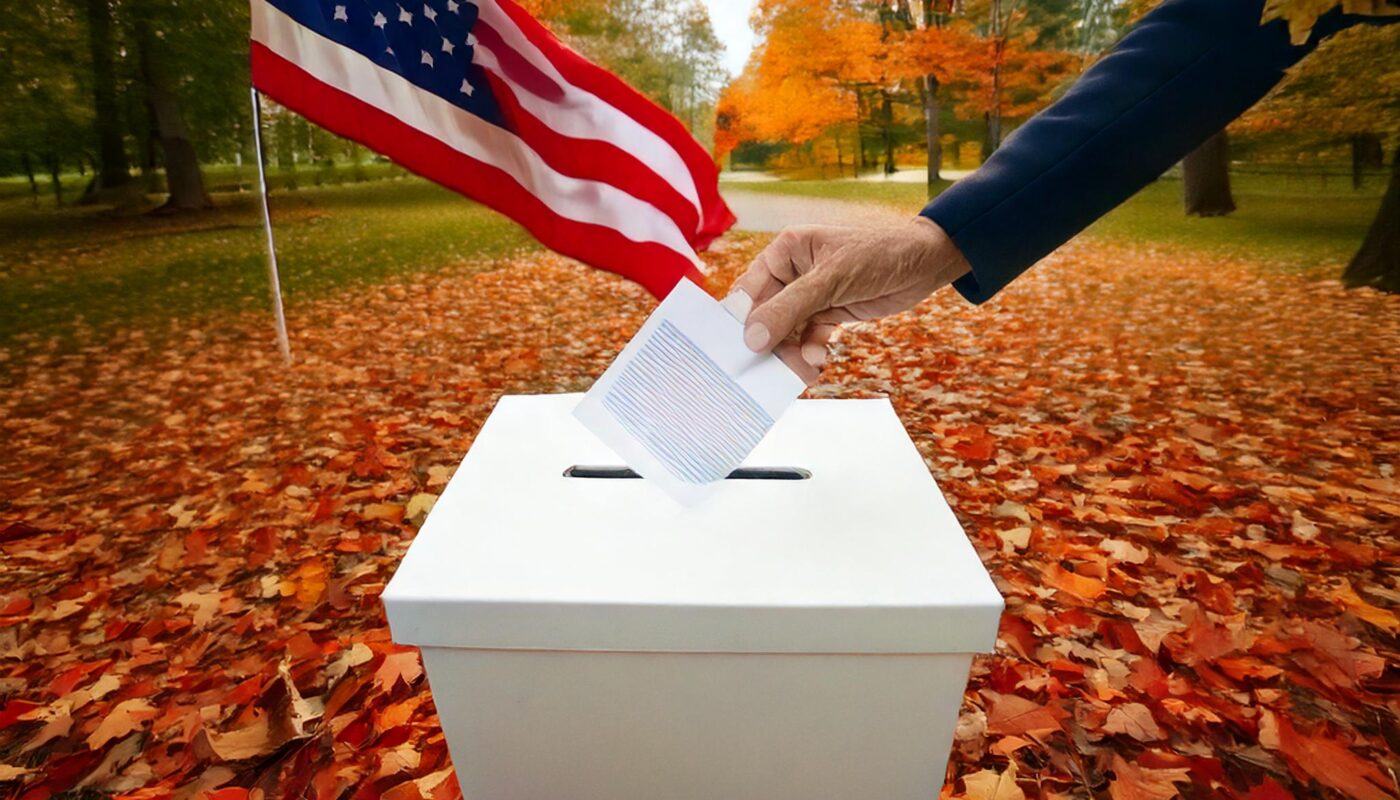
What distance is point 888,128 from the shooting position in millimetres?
3332

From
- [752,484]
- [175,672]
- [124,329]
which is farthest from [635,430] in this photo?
[124,329]

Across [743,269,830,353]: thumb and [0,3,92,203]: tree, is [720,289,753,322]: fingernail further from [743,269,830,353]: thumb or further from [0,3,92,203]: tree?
[0,3,92,203]: tree

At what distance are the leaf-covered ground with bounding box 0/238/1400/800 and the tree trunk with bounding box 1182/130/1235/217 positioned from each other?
0.39 m

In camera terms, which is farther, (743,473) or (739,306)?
(743,473)

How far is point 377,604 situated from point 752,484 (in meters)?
1.05

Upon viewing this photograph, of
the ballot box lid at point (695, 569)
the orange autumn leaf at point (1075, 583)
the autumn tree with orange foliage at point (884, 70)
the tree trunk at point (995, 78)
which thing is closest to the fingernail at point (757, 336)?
the ballot box lid at point (695, 569)

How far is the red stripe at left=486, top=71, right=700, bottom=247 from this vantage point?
1715mm

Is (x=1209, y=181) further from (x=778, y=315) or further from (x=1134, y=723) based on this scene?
(x=778, y=315)

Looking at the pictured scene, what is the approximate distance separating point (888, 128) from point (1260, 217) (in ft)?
6.37

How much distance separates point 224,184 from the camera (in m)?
3.14

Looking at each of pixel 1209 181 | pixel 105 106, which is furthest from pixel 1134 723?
pixel 105 106

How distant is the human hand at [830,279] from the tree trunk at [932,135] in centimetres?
266

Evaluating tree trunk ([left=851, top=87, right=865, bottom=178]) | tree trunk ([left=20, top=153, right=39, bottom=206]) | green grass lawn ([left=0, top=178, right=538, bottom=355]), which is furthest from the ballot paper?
tree trunk ([left=20, top=153, right=39, bottom=206])

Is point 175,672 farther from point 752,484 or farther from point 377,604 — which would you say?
point 752,484
